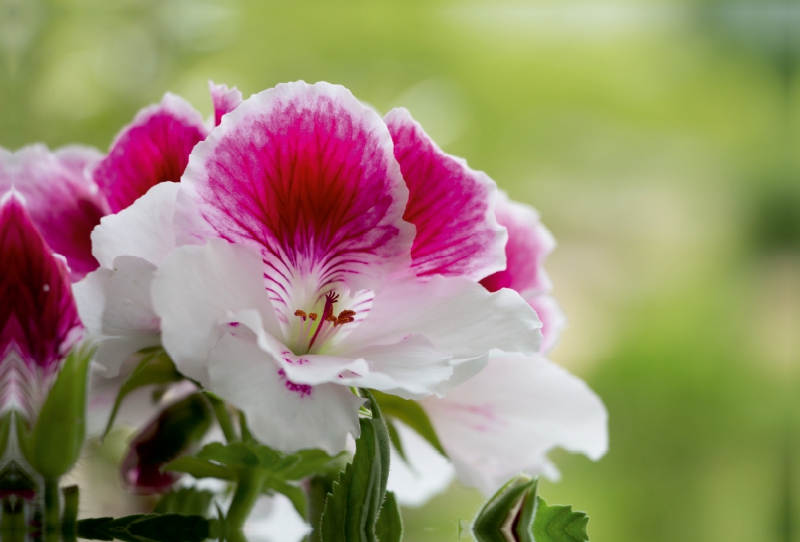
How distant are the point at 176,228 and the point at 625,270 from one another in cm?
169

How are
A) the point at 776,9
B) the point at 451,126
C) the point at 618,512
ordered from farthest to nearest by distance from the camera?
the point at 776,9, the point at 451,126, the point at 618,512

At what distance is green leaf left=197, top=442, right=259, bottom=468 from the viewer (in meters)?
0.16

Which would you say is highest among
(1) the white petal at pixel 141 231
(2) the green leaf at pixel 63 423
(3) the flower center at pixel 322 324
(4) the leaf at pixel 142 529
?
(1) the white petal at pixel 141 231

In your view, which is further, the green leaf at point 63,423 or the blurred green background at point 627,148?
the blurred green background at point 627,148

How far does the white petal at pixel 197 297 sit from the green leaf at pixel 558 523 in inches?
3.1

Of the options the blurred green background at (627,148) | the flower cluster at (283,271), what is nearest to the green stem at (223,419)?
the flower cluster at (283,271)

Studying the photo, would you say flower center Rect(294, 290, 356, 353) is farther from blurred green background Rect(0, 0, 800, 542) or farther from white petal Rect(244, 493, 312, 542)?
blurred green background Rect(0, 0, 800, 542)

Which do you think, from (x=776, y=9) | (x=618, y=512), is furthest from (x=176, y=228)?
(x=776, y=9)

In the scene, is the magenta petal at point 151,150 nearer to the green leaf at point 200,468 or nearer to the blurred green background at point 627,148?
the green leaf at point 200,468

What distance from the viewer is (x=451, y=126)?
5.41ft

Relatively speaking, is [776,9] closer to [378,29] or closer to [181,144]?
[378,29]

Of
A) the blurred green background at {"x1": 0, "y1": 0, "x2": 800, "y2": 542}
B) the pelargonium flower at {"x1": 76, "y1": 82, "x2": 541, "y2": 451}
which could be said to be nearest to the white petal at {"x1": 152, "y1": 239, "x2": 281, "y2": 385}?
the pelargonium flower at {"x1": 76, "y1": 82, "x2": 541, "y2": 451}

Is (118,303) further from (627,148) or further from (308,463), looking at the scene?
(627,148)

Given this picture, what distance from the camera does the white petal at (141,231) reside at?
150 millimetres
